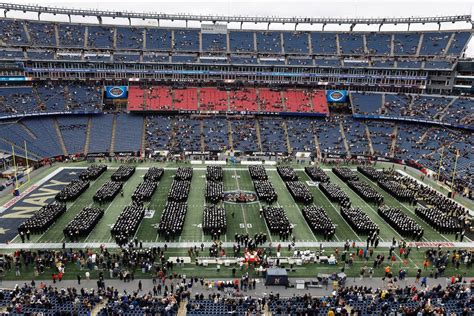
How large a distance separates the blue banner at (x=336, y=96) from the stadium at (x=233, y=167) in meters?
0.18

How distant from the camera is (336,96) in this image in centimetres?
6253

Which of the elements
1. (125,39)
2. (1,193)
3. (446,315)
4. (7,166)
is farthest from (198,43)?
(446,315)

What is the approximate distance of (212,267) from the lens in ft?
69.0

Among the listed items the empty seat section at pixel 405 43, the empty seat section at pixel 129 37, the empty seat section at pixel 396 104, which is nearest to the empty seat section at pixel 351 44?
the empty seat section at pixel 405 43

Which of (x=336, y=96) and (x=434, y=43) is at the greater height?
(x=434, y=43)

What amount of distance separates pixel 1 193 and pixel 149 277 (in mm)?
20879

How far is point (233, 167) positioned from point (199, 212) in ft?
50.1

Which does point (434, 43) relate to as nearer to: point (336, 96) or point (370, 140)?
point (336, 96)

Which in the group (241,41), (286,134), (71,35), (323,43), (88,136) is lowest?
(88,136)

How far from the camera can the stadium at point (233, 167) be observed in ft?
62.4

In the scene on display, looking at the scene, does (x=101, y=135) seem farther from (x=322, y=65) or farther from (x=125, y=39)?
(x=322, y=65)

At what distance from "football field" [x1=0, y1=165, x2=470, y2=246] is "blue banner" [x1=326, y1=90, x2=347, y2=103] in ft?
83.2

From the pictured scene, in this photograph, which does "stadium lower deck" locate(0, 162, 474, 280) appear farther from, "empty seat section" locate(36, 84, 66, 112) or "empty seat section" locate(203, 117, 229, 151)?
"empty seat section" locate(36, 84, 66, 112)

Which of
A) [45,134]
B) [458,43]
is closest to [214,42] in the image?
[45,134]
